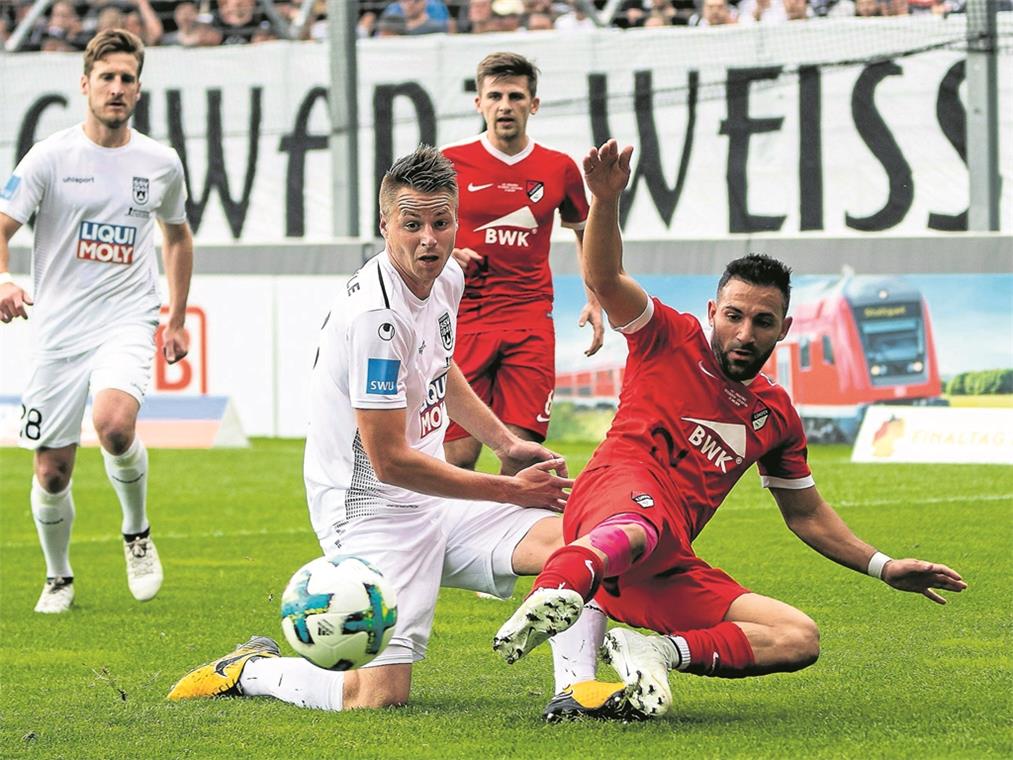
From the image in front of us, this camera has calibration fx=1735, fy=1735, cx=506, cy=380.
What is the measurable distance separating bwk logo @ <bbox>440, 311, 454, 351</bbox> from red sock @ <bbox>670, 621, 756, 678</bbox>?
4.18 ft

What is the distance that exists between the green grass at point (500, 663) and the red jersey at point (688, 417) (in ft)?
2.38

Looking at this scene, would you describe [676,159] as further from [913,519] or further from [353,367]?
[353,367]

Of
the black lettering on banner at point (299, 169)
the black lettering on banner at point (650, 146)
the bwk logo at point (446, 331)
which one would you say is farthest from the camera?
the black lettering on banner at point (299, 169)

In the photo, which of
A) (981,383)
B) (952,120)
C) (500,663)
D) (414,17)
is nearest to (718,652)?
(500,663)

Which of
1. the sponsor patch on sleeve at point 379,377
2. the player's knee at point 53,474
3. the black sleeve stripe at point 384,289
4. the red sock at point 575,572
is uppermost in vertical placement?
the black sleeve stripe at point 384,289

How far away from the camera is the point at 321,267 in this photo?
15.8m

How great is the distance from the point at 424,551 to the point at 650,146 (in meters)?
11.0

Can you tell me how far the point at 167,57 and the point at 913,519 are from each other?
11427 mm

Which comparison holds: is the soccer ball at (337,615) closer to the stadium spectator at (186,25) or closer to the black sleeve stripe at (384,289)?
the black sleeve stripe at (384,289)

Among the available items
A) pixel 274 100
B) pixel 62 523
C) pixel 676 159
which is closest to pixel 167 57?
pixel 274 100

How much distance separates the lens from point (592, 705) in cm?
512

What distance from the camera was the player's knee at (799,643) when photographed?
5.20m

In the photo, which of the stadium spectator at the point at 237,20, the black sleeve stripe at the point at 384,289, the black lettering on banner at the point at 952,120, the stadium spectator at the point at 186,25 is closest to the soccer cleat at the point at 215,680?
the black sleeve stripe at the point at 384,289

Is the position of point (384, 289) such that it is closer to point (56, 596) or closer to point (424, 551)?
point (424, 551)
